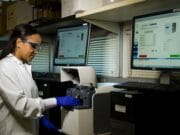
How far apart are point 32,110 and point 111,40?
991mm

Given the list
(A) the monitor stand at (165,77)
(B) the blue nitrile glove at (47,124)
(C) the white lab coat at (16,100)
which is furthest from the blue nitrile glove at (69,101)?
(A) the monitor stand at (165,77)

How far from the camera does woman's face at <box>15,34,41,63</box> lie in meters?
1.83

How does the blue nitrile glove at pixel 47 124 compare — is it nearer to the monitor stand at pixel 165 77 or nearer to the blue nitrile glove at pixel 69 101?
the blue nitrile glove at pixel 69 101

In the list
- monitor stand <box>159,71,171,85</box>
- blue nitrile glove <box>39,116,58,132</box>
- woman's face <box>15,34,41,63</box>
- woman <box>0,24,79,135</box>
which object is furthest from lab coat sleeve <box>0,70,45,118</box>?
monitor stand <box>159,71,171,85</box>

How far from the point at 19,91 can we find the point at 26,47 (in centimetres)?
30

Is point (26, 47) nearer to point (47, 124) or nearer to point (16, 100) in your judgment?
point (16, 100)

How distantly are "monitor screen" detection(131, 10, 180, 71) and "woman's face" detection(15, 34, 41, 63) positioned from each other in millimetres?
653

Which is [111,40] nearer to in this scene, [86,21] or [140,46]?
[86,21]

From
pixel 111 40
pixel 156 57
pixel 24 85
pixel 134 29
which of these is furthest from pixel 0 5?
pixel 156 57

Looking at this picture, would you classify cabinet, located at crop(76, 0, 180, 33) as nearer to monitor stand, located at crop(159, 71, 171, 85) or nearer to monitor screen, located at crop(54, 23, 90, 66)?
monitor screen, located at crop(54, 23, 90, 66)

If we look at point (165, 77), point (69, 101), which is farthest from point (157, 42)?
point (69, 101)

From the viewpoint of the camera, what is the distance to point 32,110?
1.72 meters

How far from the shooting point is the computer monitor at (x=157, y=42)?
1559mm

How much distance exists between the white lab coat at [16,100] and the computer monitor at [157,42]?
27.6 inches
